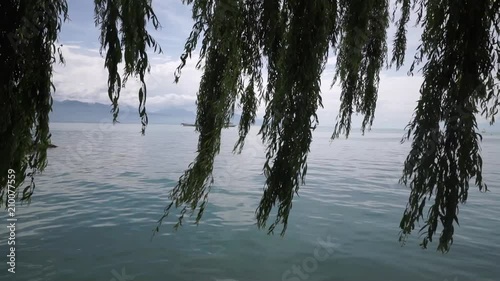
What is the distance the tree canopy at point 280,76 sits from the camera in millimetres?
1650

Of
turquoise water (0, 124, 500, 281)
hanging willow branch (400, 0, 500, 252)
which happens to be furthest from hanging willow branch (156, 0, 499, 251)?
turquoise water (0, 124, 500, 281)

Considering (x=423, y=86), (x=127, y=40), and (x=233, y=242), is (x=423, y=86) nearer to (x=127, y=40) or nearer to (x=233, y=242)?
(x=127, y=40)

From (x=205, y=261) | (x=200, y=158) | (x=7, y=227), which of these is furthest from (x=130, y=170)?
(x=200, y=158)

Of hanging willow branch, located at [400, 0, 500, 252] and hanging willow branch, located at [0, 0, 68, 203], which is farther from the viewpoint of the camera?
hanging willow branch, located at [400, 0, 500, 252]

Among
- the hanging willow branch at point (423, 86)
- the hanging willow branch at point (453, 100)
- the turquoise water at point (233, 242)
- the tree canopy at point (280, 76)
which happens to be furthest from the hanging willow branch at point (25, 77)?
the turquoise water at point (233, 242)

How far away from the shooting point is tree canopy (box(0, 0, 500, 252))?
1.65m

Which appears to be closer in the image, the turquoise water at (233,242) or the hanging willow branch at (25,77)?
the hanging willow branch at (25,77)

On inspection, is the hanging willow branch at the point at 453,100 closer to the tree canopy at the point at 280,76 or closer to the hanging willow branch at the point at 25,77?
the tree canopy at the point at 280,76

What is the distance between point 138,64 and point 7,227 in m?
6.32

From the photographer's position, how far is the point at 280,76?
80.9 inches

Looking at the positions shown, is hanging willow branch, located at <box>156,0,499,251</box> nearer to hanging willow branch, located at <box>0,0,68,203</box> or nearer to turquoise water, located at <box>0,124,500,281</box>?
hanging willow branch, located at <box>0,0,68,203</box>

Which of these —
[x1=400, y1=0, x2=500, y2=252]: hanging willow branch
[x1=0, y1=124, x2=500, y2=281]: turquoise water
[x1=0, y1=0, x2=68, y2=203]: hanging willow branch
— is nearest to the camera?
[x1=0, y1=0, x2=68, y2=203]: hanging willow branch

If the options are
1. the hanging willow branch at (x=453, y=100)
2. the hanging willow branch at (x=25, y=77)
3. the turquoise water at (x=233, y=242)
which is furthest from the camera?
the turquoise water at (x=233, y=242)

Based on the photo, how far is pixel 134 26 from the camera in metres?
1.65
